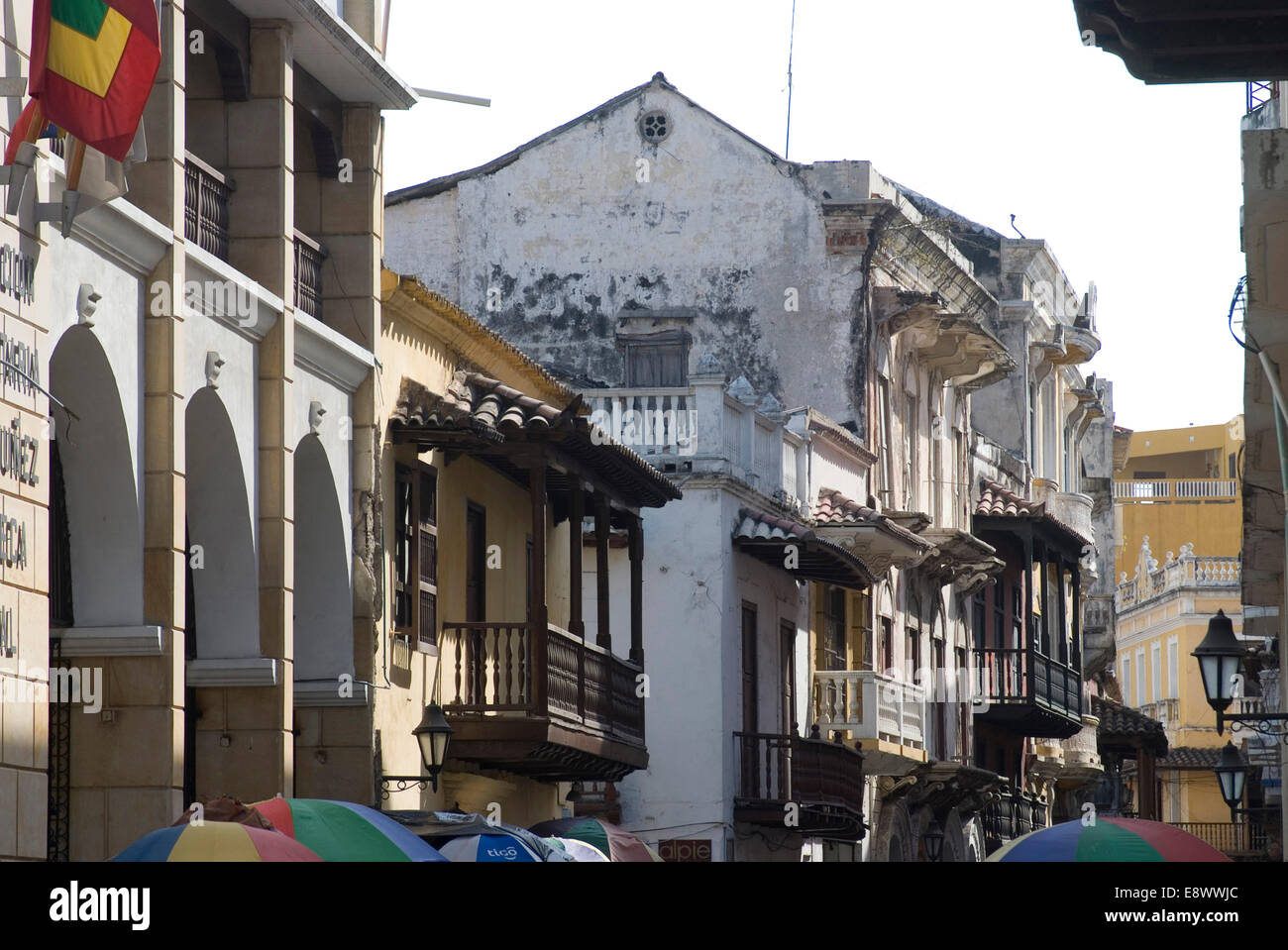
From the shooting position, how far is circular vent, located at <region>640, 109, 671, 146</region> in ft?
105

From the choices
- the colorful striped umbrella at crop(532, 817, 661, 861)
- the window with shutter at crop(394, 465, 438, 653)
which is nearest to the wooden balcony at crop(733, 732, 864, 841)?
the colorful striped umbrella at crop(532, 817, 661, 861)

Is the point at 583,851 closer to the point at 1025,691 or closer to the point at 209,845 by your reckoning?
the point at 209,845

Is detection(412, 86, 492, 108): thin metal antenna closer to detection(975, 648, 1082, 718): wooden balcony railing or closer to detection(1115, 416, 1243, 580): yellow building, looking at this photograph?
detection(975, 648, 1082, 718): wooden balcony railing

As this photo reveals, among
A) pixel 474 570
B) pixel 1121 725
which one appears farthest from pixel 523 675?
pixel 1121 725

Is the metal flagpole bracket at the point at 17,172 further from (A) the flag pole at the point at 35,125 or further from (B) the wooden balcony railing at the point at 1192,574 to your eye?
(B) the wooden balcony railing at the point at 1192,574

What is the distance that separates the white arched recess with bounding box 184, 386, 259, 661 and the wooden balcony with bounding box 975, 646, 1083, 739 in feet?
76.0

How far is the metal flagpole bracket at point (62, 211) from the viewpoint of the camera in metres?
12.1

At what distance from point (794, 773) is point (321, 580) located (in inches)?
423

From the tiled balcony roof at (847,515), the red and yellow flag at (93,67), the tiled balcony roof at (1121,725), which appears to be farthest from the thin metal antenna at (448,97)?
the tiled balcony roof at (1121,725)

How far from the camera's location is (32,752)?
11969mm

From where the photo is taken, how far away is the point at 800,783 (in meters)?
27.7

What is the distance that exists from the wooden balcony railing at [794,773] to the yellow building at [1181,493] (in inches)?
1793
